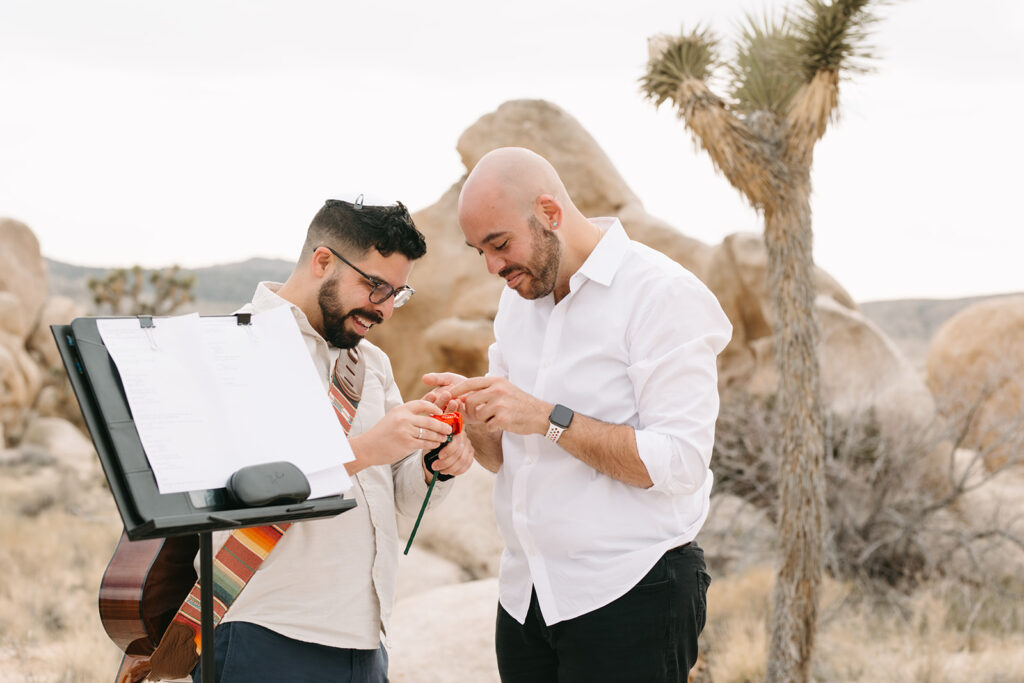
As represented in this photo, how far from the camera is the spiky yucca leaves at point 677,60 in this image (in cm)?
634

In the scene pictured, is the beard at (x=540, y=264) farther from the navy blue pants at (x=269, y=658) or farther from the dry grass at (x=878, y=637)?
the dry grass at (x=878, y=637)

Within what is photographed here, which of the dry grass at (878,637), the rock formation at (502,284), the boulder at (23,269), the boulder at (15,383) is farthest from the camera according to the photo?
the boulder at (23,269)

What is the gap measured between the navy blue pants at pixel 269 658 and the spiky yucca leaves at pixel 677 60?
515 cm

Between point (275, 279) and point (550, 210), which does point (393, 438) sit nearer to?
point (550, 210)

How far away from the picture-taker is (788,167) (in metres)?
5.95

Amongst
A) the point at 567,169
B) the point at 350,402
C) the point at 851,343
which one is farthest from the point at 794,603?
the point at 567,169

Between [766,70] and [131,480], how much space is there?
5.95m

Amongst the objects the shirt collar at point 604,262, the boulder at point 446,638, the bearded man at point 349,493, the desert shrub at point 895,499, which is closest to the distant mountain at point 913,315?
the desert shrub at point 895,499

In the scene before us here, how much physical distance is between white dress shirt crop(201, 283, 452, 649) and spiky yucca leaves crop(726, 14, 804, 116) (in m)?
4.82

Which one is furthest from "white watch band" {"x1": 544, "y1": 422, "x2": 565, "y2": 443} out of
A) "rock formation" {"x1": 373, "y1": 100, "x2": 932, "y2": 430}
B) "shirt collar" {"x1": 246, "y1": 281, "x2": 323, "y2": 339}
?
"rock formation" {"x1": 373, "y1": 100, "x2": 932, "y2": 430}

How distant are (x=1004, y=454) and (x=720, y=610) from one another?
13.4ft

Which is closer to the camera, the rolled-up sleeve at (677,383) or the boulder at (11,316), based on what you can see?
the rolled-up sleeve at (677,383)

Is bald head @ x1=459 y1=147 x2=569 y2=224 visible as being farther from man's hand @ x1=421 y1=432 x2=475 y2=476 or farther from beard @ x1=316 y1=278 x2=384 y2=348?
man's hand @ x1=421 y1=432 x2=475 y2=476

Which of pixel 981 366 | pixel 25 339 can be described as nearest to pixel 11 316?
pixel 25 339
